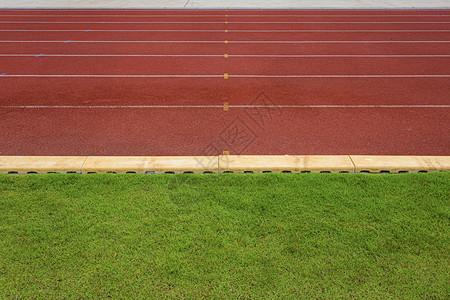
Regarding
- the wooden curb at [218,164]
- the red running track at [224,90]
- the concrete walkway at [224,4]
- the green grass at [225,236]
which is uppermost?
the concrete walkway at [224,4]

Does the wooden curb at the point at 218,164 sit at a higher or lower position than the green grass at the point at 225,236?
higher

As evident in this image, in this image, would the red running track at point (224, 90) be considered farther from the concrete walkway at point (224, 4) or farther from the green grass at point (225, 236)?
the concrete walkway at point (224, 4)

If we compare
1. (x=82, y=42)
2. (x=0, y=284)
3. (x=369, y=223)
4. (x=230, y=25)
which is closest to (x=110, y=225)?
(x=0, y=284)

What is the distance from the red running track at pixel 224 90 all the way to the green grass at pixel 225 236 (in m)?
1.12

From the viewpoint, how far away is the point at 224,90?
24.1 feet

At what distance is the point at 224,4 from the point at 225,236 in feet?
60.0

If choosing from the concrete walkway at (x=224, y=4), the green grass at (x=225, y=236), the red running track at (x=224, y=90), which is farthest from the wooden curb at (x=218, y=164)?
the concrete walkway at (x=224, y=4)

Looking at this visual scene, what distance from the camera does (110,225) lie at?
3.46 meters

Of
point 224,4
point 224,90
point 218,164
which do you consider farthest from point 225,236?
point 224,4

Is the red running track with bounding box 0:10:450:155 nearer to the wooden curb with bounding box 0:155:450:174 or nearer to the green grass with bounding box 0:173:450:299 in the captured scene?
the wooden curb with bounding box 0:155:450:174

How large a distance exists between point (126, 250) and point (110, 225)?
16.9 inches

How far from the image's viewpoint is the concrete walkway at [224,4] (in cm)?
1827

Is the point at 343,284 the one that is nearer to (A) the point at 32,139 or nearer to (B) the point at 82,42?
(A) the point at 32,139

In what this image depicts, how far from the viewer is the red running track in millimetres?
5328
